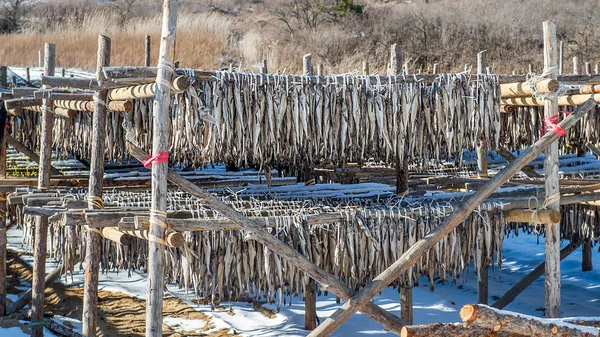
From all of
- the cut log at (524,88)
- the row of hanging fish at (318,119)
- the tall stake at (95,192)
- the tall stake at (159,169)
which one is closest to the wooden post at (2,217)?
the tall stake at (95,192)

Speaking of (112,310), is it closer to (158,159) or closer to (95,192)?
(95,192)

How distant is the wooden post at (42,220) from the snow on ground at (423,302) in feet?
2.62

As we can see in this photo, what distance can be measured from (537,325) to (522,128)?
2.73 m

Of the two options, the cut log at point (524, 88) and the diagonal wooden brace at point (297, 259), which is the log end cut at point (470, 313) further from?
A: the cut log at point (524, 88)

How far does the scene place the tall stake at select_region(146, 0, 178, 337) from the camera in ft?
Result: 13.5

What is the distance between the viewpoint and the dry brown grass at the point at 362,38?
1961 cm

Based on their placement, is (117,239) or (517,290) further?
(517,290)

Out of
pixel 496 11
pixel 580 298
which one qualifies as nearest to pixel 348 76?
pixel 580 298

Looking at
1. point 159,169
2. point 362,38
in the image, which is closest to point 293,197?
point 159,169

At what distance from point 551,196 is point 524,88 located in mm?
857

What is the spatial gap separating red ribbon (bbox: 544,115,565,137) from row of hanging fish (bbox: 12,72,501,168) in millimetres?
431

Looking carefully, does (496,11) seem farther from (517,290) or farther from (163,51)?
(163,51)

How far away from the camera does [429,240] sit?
4.81 m

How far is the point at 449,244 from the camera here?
5.36 metres
